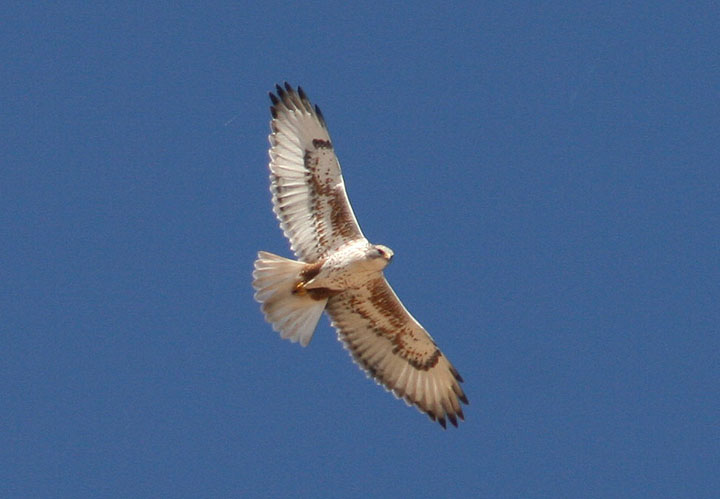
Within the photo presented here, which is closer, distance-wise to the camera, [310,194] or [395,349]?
[310,194]

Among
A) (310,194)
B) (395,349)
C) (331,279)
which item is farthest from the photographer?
(395,349)

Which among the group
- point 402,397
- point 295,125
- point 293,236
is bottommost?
point 402,397

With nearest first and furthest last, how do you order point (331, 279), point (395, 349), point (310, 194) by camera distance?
point (331, 279) → point (310, 194) → point (395, 349)

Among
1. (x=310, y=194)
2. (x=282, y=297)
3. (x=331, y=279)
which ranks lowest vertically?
(x=282, y=297)

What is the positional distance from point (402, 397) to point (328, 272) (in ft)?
5.07

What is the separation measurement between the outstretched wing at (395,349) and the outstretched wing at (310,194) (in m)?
0.55

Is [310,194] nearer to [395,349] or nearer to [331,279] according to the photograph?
[331,279]

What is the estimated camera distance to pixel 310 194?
43.6 ft

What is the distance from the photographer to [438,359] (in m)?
13.9

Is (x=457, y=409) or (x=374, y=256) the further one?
(x=457, y=409)

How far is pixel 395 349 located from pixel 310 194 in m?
1.72

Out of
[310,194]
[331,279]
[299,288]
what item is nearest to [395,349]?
[331,279]


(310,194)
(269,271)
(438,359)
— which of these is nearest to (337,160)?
(310,194)

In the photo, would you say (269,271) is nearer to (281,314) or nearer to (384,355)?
(281,314)
